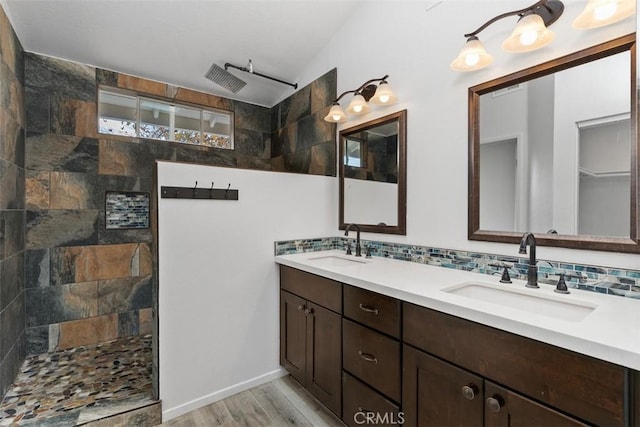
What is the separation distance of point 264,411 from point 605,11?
105 inches

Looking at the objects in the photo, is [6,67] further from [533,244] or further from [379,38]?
[533,244]

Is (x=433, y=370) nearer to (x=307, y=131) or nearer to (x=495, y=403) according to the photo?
(x=495, y=403)

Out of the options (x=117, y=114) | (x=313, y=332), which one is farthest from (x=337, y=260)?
(x=117, y=114)

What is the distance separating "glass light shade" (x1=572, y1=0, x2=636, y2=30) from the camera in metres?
1.15

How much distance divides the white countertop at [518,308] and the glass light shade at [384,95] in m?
1.15

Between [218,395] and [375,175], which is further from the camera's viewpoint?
[375,175]

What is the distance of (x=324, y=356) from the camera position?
1.83 metres

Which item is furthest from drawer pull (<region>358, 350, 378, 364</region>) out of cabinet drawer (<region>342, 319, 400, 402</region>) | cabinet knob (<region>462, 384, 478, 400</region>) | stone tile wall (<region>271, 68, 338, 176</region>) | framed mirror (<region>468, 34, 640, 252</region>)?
stone tile wall (<region>271, 68, 338, 176</region>)

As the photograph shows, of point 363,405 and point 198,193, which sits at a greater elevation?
point 198,193

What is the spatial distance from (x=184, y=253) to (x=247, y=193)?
0.59 m

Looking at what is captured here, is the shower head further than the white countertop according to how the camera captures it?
Yes

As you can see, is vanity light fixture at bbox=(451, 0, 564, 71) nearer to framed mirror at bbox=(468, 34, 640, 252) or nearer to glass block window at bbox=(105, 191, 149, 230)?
framed mirror at bbox=(468, 34, 640, 252)

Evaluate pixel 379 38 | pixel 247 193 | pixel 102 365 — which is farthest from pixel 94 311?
pixel 379 38

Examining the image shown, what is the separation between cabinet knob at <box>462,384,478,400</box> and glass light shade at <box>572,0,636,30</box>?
1515 mm
